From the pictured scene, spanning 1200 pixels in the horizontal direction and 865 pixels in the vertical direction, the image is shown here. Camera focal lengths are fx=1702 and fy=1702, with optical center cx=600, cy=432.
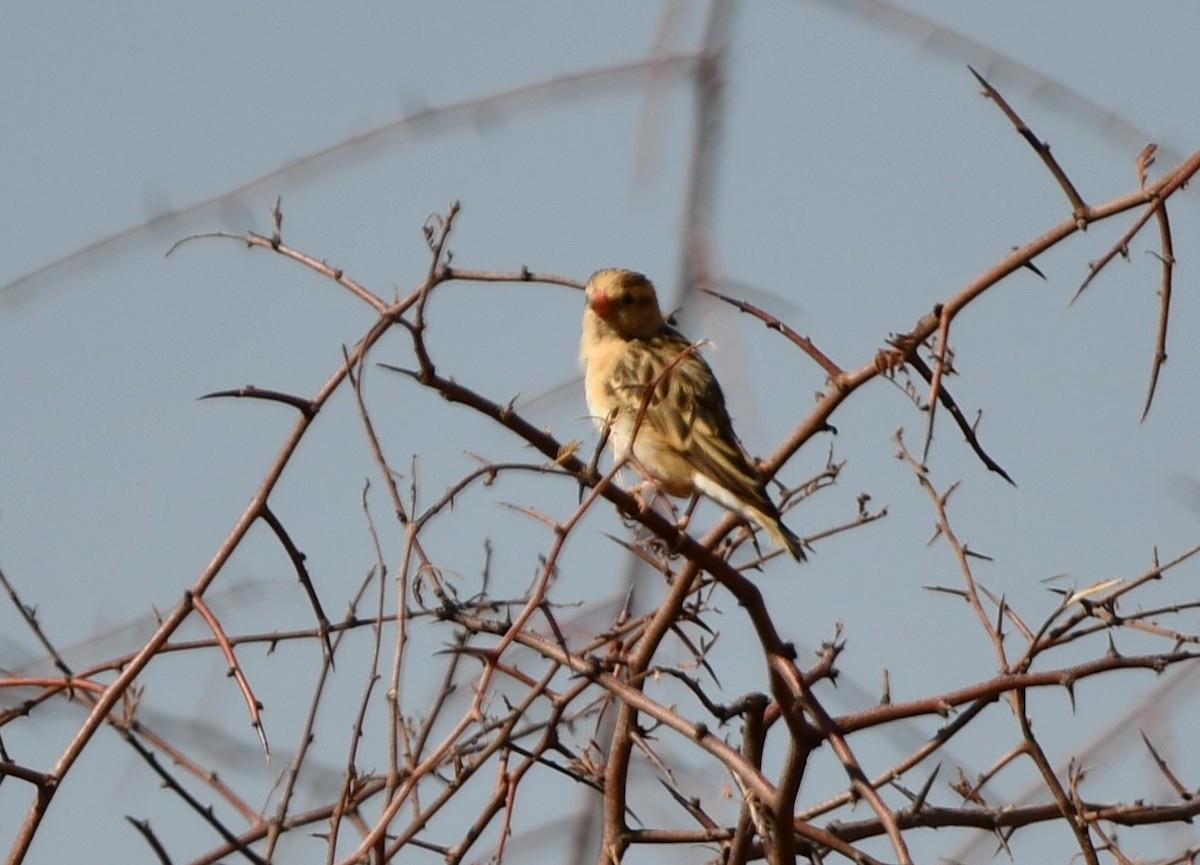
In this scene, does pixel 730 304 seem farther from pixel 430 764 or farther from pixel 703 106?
pixel 430 764

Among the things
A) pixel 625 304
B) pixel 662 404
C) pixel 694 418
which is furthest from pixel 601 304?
pixel 694 418

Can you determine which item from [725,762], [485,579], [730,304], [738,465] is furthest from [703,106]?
[738,465]

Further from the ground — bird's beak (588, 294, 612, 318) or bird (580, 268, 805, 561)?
bird's beak (588, 294, 612, 318)

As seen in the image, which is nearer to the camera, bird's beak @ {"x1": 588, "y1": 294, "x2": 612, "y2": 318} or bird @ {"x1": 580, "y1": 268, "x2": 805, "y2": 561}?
bird @ {"x1": 580, "y1": 268, "x2": 805, "y2": 561}

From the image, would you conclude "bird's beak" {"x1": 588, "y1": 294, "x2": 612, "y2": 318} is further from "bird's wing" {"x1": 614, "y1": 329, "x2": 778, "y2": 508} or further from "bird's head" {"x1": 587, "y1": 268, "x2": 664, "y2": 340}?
"bird's wing" {"x1": 614, "y1": 329, "x2": 778, "y2": 508}

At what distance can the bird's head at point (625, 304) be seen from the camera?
729 cm

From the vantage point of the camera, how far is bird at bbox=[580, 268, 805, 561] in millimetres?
5379

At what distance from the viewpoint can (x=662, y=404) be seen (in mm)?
6246

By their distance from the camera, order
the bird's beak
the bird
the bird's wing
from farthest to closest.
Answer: the bird's beak, the bird's wing, the bird

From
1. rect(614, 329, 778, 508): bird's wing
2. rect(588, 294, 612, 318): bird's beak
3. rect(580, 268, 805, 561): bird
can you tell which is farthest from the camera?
rect(588, 294, 612, 318): bird's beak

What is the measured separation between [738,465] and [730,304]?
2.41 meters

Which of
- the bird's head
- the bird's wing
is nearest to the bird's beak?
the bird's head

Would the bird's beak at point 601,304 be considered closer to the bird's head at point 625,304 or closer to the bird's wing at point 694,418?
the bird's head at point 625,304

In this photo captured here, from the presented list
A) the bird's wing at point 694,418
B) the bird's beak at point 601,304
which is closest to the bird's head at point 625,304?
the bird's beak at point 601,304
